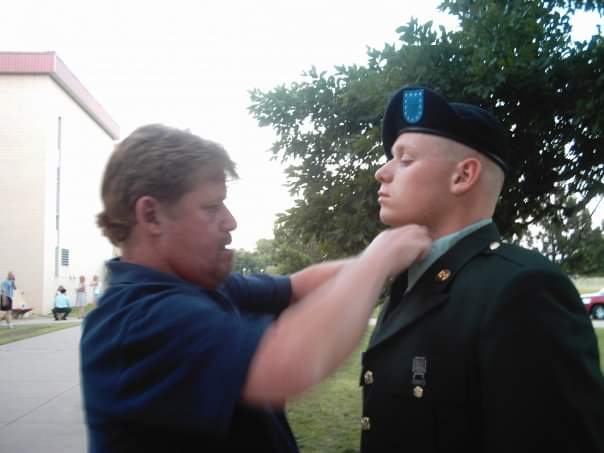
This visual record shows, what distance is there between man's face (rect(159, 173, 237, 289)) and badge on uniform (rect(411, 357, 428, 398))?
1.93 ft

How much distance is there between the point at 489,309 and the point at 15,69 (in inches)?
1115

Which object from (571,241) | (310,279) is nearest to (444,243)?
(310,279)

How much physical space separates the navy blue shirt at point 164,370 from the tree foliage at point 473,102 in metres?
3.11

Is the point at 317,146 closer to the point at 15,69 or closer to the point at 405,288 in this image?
the point at 405,288

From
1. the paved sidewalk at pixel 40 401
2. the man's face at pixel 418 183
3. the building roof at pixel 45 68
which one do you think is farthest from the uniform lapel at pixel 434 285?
the building roof at pixel 45 68

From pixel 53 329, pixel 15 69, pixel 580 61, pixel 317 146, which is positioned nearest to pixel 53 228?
pixel 15 69

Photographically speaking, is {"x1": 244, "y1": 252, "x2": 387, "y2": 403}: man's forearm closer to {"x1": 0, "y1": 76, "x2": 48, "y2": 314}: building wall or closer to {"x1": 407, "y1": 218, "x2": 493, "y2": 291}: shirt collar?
{"x1": 407, "y1": 218, "x2": 493, "y2": 291}: shirt collar

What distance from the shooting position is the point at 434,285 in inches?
68.2

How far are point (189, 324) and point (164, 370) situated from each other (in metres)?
0.11

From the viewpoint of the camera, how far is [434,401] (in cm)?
159

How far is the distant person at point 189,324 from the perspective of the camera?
4.10 feet

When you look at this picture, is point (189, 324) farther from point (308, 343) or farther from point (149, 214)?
point (149, 214)

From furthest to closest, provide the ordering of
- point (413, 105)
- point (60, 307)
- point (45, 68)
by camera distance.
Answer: point (45, 68) < point (60, 307) < point (413, 105)

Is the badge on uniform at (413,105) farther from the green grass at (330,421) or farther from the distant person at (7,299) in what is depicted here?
the distant person at (7,299)
